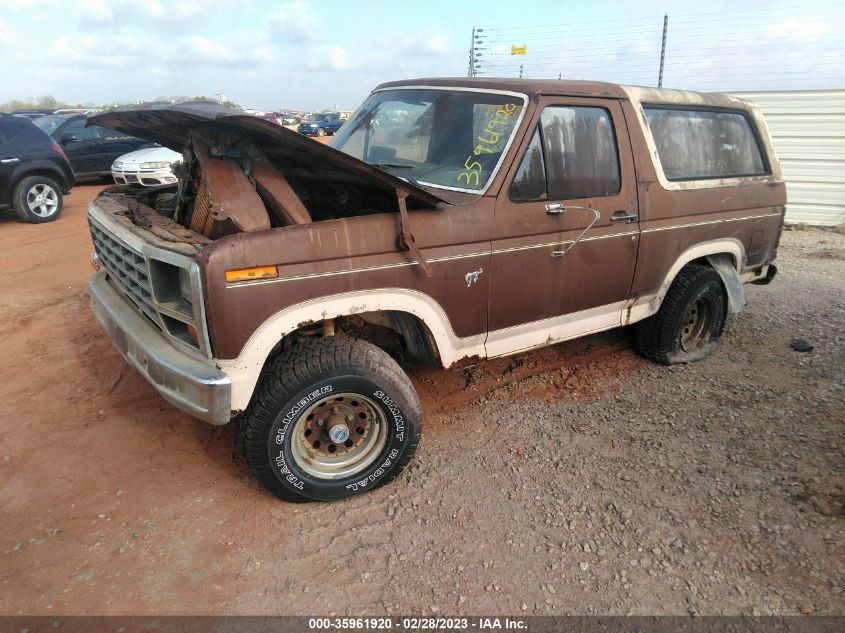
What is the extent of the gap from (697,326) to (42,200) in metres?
10.2

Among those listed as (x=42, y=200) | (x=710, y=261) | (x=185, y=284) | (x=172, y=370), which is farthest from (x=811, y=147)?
(x=42, y=200)

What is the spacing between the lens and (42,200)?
32.1 ft

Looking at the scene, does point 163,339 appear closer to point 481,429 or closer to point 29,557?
point 29,557

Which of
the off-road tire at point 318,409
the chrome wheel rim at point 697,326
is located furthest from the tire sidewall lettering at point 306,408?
the chrome wheel rim at point 697,326

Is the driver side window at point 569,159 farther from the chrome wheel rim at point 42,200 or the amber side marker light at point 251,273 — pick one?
the chrome wheel rim at point 42,200

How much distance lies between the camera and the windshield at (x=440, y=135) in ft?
11.1

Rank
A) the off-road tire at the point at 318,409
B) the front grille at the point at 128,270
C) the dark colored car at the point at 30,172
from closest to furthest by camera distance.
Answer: the off-road tire at the point at 318,409 → the front grille at the point at 128,270 → the dark colored car at the point at 30,172

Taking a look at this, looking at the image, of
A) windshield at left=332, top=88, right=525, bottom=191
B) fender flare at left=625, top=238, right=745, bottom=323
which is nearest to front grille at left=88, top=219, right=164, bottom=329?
windshield at left=332, top=88, right=525, bottom=191

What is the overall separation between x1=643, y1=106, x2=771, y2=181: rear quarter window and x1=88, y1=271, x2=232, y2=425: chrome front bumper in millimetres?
3267

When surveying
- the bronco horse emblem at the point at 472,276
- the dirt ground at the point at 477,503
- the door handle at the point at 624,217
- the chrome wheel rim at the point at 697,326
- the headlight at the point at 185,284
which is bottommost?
the dirt ground at the point at 477,503

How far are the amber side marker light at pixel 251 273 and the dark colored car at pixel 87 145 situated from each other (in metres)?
12.2

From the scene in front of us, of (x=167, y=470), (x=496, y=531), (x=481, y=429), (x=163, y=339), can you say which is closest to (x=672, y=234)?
(x=481, y=429)

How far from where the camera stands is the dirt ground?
98.9 inches

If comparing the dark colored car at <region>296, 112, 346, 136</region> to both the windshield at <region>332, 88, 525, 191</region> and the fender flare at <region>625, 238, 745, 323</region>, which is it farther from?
the fender flare at <region>625, 238, 745, 323</region>
